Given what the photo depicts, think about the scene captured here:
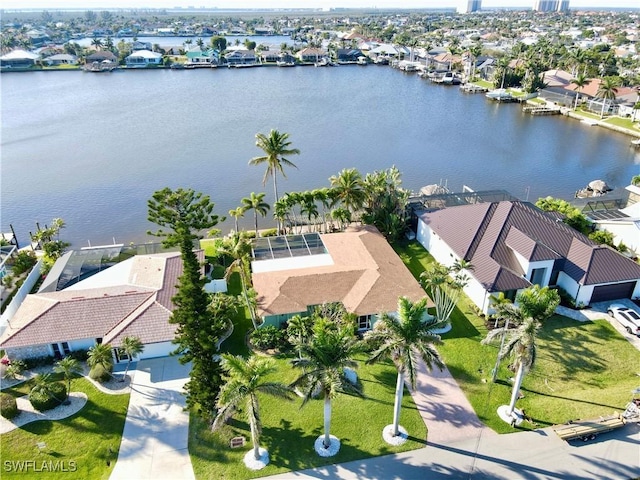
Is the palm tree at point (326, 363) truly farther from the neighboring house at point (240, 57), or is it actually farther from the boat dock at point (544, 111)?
the neighboring house at point (240, 57)

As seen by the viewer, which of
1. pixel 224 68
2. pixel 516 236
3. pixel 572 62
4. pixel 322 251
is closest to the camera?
pixel 516 236

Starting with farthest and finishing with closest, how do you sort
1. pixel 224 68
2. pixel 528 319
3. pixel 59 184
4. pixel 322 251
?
pixel 224 68
pixel 59 184
pixel 322 251
pixel 528 319

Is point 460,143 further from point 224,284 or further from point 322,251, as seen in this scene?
point 224,284

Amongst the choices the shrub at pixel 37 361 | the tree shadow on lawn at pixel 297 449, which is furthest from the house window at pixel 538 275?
the shrub at pixel 37 361

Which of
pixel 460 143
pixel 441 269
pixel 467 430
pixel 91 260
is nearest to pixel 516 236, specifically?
pixel 441 269

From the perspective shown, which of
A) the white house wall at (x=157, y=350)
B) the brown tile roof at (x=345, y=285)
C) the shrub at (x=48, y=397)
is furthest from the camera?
the brown tile roof at (x=345, y=285)

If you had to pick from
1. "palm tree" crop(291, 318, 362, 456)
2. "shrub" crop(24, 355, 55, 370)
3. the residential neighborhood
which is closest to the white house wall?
the residential neighborhood
